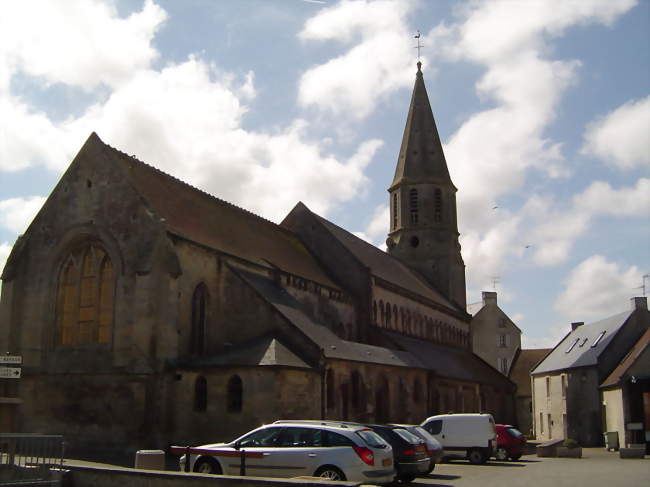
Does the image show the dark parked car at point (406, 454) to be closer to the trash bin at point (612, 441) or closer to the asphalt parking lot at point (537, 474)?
the asphalt parking lot at point (537, 474)

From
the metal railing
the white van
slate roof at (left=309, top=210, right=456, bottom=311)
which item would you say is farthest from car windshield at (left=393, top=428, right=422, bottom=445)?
slate roof at (left=309, top=210, right=456, bottom=311)

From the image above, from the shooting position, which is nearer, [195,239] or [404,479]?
[404,479]

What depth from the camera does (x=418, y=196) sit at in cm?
5800

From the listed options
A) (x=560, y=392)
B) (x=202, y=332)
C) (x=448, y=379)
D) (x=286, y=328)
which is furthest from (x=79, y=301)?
(x=560, y=392)

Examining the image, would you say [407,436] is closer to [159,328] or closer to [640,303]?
[159,328]

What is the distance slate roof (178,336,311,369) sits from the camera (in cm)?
2616

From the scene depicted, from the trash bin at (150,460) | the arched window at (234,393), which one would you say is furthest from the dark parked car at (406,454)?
the arched window at (234,393)

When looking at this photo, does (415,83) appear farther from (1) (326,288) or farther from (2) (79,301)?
(2) (79,301)

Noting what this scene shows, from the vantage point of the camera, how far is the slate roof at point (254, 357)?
85.8ft

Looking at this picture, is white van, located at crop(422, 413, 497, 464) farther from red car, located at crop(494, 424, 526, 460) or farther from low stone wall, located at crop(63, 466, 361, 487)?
low stone wall, located at crop(63, 466, 361, 487)

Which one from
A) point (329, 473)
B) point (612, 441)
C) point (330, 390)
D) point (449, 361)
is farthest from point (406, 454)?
point (449, 361)

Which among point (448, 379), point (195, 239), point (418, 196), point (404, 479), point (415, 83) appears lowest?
point (404, 479)

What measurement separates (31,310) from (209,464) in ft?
52.2

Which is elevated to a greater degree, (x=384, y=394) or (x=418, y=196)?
(x=418, y=196)
